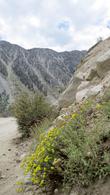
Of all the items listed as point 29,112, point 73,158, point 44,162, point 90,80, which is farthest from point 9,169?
point 90,80

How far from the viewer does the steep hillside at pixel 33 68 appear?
101 m

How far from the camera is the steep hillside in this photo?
10081 cm

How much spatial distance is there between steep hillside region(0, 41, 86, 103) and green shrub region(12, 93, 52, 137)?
265 feet

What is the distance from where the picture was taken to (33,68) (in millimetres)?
119562

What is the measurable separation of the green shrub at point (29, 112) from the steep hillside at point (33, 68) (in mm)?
80645

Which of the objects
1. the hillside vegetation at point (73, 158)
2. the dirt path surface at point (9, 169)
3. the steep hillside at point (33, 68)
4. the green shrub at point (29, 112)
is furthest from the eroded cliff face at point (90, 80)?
the steep hillside at point (33, 68)

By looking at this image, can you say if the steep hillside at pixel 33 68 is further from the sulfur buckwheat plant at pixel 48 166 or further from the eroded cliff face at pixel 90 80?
the sulfur buckwheat plant at pixel 48 166

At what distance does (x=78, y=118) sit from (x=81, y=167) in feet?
3.31

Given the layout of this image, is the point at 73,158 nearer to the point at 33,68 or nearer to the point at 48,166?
the point at 48,166

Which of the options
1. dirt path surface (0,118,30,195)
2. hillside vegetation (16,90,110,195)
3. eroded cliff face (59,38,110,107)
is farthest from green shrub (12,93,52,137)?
hillside vegetation (16,90,110,195)

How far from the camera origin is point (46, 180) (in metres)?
3.19

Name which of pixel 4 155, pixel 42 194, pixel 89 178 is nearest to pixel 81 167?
pixel 89 178

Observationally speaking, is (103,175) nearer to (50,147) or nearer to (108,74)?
(50,147)

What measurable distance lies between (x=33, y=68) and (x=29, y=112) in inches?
4428
